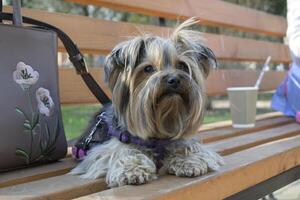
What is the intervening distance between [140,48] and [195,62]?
24 centimetres

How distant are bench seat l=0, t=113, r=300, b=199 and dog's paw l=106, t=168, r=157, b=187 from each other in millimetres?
34

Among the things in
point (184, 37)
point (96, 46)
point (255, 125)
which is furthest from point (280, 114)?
point (184, 37)

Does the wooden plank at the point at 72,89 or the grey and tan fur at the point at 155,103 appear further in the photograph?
the wooden plank at the point at 72,89

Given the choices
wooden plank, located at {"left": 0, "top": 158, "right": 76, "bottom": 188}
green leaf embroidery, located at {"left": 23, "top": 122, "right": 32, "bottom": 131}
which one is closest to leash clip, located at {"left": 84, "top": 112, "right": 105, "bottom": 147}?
wooden plank, located at {"left": 0, "top": 158, "right": 76, "bottom": 188}

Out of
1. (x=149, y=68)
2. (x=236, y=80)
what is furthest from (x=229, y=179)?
(x=236, y=80)

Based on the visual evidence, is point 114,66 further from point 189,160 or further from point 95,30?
point 95,30

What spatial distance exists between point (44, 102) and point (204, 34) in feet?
6.30

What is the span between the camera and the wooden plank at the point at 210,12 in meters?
3.47

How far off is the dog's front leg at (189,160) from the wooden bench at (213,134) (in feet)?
0.17

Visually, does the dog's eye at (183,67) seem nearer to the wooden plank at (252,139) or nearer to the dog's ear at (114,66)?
the dog's ear at (114,66)

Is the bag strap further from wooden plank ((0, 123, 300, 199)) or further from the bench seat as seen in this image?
wooden plank ((0, 123, 300, 199))

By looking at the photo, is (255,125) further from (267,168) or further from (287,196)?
(267,168)

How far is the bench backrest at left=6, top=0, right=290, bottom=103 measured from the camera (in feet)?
10.1

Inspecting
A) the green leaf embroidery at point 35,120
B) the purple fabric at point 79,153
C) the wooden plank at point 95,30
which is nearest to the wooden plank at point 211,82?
the wooden plank at point 95,30
